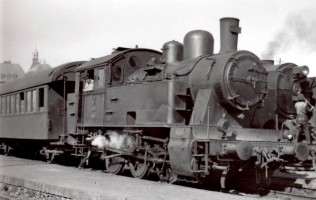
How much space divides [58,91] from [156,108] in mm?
6113

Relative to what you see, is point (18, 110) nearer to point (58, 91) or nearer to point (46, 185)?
point (58, 91)

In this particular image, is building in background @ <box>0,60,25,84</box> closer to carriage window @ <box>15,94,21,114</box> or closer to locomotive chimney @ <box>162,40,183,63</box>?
carriage window @ <box>15,94,21,114</box>

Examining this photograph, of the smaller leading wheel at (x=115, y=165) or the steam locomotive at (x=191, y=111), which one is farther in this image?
the smaller leading wheel at (x=115, y=165)

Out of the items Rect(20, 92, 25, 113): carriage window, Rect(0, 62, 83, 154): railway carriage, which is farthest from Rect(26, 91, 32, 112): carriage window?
Rect(20, 92, 25, 113): carriage window

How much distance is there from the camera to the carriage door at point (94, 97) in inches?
444

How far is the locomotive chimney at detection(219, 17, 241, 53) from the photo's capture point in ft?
31.1

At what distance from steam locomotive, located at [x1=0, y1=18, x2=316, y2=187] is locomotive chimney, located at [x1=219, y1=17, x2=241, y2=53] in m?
0.02

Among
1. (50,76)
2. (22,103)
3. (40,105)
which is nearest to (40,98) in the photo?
(40,105)

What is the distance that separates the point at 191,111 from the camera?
9445 mm

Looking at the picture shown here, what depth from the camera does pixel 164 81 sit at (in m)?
9.23

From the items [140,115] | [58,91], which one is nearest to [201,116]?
[140,115]

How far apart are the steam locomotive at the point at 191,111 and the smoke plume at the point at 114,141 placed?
0.03 m

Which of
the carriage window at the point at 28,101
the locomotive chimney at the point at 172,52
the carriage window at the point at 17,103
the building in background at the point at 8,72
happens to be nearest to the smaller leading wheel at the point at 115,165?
the locomotive chimney at the point at 172,52

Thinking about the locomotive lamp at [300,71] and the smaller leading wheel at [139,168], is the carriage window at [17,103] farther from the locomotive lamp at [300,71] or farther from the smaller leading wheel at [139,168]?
the locomotive lamp at [300,71]
